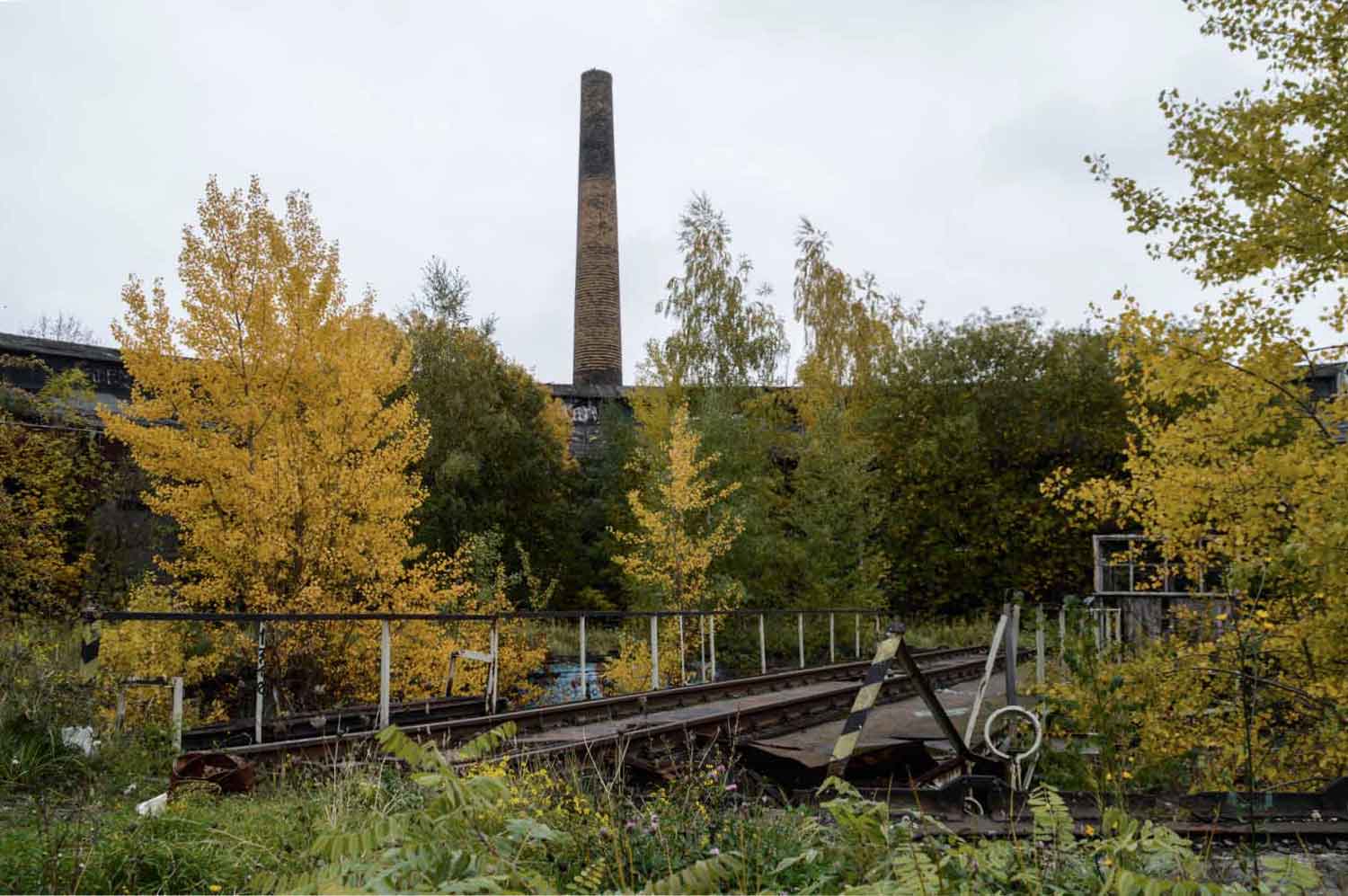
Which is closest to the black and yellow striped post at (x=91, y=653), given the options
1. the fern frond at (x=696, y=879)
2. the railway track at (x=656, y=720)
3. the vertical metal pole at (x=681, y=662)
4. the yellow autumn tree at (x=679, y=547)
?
the railway track at (x=656, y=720)

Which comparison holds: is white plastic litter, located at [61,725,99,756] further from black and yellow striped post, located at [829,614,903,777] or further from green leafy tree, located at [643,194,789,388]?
green leafy tree, located at [643,194,789,388]

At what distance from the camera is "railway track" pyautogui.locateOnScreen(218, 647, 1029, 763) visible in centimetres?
851

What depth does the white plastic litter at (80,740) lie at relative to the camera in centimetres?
752

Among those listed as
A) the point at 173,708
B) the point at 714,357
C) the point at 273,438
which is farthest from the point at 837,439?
the point at 173,708

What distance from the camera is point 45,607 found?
1809 cm

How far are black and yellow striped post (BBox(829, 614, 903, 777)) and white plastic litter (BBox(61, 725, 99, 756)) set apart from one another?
546 centimetres

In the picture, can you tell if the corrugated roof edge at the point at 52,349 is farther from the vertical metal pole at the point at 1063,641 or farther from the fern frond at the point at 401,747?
the fern frond at the point at 401,747

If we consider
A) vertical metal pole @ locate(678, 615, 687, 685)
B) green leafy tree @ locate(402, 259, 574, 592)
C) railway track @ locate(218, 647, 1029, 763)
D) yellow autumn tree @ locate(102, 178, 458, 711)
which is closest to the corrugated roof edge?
green leafy tree @ locate(402, 259, 574, 592)

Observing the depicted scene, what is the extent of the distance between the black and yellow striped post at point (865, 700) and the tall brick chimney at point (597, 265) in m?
31.5

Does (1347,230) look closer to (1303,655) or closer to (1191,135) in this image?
(1191,135)

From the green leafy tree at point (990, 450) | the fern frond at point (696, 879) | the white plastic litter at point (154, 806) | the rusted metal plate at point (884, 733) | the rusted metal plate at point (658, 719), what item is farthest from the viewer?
the green leafy tree at point (990, 450)

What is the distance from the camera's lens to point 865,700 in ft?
19.7

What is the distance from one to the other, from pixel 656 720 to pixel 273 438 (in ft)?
24.2

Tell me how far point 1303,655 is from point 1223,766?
3.37 feet
